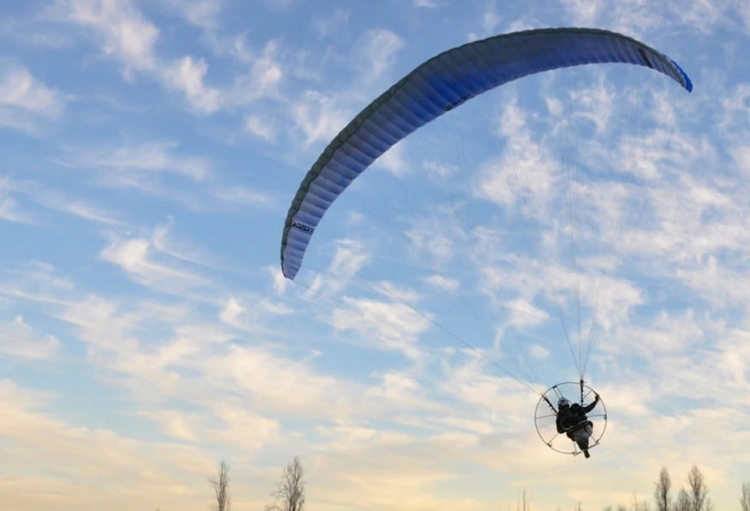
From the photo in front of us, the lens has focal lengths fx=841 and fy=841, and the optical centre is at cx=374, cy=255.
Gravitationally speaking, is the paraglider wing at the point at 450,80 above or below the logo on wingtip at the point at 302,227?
above

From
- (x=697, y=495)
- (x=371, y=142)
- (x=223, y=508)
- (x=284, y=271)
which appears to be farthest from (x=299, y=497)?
(x=371, y=142)

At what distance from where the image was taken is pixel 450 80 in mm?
19922

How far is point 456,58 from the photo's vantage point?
19406 mm

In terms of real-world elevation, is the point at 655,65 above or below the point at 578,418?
above

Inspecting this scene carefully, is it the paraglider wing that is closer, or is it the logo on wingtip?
the paraglider wing

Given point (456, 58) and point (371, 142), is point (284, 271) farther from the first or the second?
point (456, 58)

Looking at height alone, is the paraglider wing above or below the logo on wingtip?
above

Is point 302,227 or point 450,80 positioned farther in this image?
point 302,227

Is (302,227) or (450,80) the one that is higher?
(450,80)

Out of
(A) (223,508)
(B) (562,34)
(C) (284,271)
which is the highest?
(B) (562,34)

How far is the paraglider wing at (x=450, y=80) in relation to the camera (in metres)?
18.9

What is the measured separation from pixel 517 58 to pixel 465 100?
1761mm

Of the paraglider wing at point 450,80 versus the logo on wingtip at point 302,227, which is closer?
the paraglider wing at point 450,80

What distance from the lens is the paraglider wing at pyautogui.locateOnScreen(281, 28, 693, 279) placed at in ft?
62.0
